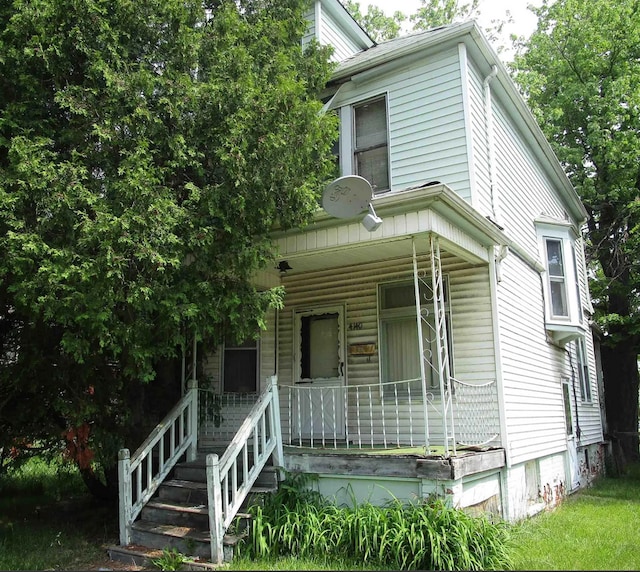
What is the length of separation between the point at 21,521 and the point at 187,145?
5545 millimetres

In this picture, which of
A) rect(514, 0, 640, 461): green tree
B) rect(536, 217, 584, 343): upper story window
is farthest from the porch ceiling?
rect(514, 0, 640, 461): green tree

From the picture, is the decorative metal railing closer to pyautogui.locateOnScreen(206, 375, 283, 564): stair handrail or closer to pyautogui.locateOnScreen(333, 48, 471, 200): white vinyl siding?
pyautogui.locateOnScreen(206, 375, 283, 564): stair handrail

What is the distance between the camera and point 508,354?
7.58 m

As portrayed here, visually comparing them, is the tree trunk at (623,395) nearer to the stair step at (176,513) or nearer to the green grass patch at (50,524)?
the stair step at (176,513)

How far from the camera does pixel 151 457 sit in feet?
20.9

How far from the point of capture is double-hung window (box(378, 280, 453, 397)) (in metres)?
7.91

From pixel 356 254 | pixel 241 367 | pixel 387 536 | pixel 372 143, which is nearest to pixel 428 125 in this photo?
pixel 372 143

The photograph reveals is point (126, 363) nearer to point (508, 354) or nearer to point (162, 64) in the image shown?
point (162, 64)

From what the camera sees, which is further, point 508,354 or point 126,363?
point 508,354

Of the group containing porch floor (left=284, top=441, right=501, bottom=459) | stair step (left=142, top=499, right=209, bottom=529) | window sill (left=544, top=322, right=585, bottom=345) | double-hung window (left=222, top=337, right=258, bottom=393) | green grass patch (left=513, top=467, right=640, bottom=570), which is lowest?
green grass patch (left=513, top=467, right=640, bottom=570)

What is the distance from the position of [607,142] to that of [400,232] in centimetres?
1254

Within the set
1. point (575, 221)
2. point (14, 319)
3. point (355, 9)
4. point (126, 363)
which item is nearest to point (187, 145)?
point (126, 363)

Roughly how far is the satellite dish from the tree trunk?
12.8 m

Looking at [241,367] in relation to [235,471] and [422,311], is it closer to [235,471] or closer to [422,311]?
[422,311]
